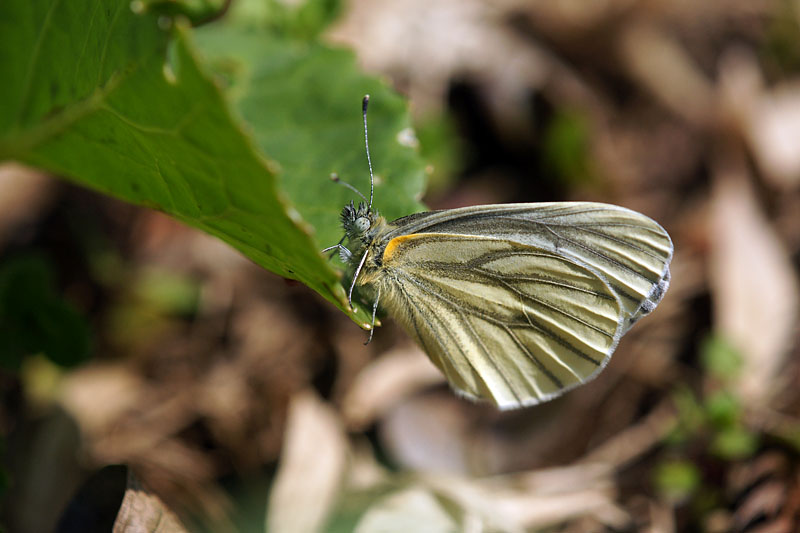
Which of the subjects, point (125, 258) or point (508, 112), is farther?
point (508, 112)

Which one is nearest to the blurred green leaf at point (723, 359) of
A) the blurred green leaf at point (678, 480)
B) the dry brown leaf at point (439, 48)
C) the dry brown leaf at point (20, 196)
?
the blurred green leaf at point (678, 480)

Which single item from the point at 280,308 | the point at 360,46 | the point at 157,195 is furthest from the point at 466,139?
the point at 157,195

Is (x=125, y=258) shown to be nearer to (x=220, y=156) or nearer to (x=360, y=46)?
(x=360, y=46)

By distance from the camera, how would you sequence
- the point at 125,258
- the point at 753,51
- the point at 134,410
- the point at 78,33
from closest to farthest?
the point at 78,33
the point at 134,410
the point at 125,258
the point at 753,51

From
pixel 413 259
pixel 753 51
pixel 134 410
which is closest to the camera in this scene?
pixel 413 259

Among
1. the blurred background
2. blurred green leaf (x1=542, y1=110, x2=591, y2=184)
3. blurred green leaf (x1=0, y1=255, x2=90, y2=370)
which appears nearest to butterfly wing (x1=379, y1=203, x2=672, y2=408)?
the blurred background

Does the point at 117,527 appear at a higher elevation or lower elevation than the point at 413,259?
lower

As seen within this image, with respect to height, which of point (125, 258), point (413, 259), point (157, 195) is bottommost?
point (157, 195)

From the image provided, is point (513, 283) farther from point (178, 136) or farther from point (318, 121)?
point (178, 136)
